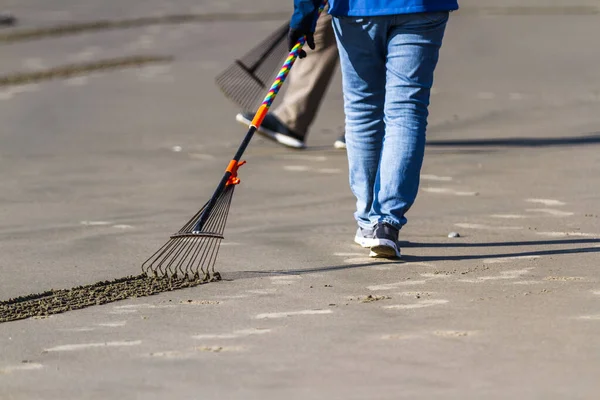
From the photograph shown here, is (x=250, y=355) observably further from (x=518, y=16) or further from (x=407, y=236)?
(x=518, y=16)

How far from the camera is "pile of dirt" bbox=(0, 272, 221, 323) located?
512cm

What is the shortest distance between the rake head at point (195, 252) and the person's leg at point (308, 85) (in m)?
3.08

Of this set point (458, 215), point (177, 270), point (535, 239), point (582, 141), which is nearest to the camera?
point (177, 270)

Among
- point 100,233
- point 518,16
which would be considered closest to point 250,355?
point 100,233

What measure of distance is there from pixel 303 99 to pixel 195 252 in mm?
3117

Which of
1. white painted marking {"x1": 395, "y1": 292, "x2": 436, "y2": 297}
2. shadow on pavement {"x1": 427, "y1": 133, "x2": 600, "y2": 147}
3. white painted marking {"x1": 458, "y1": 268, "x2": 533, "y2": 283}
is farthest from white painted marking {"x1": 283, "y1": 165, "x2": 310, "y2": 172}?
white painted marking {"x1": 395, "y1": 292, "x2": 436, "y2": 297}

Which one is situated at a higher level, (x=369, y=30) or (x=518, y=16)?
(x=369, y=30)

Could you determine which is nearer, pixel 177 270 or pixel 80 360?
pixel 80 360

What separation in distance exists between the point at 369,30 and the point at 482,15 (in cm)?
1192

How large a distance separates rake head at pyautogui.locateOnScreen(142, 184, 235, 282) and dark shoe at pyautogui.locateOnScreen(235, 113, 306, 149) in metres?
3.10

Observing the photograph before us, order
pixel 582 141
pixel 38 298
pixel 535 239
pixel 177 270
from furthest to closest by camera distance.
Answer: pixel 582 141 < pixel 535 239 < pixel 177 270 < pixel 38 298

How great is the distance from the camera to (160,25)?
57.5ft

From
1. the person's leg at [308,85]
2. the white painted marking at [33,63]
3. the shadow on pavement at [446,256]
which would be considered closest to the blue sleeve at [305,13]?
the shadow on pavement at [446,256]

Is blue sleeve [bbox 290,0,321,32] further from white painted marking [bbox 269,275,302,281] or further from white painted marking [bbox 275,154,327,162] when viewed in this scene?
white painted marking [bbox 275,154,327,162]
